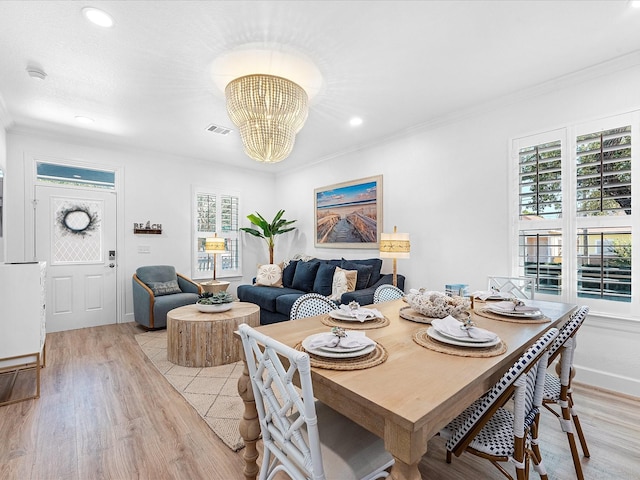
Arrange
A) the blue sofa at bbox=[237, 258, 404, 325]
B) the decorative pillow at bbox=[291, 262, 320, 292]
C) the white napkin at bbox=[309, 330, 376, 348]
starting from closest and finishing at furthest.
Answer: the white napkin at bbox=[309, 330, 376, 348] → the blue sofa at bbox=[237, 258, 404, 325] → the decorative pillow at bbox=[291, 262, 320, 292]

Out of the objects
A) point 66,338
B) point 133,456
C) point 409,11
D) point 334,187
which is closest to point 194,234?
point 66,338

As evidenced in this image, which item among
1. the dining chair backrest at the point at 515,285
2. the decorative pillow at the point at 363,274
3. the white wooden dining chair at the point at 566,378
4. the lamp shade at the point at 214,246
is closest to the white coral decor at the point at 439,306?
the white wooden dining chair at the point at 566,378

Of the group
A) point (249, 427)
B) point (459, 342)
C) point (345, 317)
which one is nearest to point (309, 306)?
point (345, 317)

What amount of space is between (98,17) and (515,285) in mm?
3876

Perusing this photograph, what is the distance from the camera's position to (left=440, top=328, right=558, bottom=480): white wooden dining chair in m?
1.10

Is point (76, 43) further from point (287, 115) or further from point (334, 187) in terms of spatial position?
point (334, 187)

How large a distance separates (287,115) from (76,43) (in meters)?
1.59

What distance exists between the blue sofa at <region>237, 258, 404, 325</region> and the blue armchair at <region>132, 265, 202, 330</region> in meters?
0.85

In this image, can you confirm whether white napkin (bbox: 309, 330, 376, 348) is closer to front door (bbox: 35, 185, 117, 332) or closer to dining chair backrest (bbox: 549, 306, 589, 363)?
dining chair backrest (bbox: 549, 306, 589, 363)

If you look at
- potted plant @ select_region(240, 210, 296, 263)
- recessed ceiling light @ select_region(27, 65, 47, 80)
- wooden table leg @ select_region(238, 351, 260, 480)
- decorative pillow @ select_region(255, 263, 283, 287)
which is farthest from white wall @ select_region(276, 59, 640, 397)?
recessed ceiling light @ select_region(27, 65, 47, 80)

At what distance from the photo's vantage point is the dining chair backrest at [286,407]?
94 centimetres

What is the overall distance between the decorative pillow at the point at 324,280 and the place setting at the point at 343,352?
2.91 metres

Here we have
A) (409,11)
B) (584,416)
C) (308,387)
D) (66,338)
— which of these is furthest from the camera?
(66,338)

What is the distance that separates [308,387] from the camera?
934 millimetres
